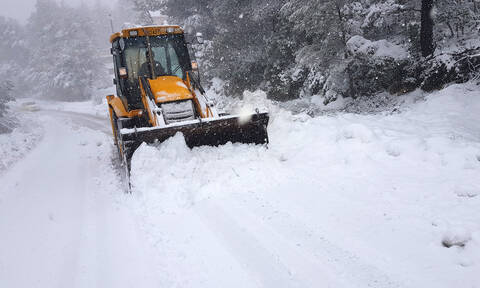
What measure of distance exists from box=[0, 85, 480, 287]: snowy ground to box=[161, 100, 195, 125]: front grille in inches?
36.1

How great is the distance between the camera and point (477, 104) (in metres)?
7.26

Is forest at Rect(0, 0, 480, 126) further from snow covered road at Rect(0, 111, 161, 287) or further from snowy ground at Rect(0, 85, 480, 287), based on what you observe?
snow covered road at Rect(0, 111, 161, 287)

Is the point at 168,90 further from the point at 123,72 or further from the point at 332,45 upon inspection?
the point at 332,45

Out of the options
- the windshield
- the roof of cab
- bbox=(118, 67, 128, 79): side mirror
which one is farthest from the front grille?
the roof of cab

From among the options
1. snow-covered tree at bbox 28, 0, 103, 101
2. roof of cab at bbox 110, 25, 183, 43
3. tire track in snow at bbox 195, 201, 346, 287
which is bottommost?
tire track in snow at bbox 195, 201, 346, 287

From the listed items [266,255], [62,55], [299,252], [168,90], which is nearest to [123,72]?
[168,90]

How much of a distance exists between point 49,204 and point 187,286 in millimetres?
3926

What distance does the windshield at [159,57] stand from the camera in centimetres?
734

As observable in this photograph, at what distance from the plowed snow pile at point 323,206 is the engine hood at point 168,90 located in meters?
1.22

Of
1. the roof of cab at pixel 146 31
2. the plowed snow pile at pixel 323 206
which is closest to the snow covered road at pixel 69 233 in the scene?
the plowed snow pile at pixel 323 206

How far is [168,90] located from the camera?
677 cm

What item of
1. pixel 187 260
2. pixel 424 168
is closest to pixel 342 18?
pixel 424 168

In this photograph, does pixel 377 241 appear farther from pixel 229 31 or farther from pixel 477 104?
pixel 229 31

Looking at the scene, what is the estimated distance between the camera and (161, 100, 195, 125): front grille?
21.5ft
